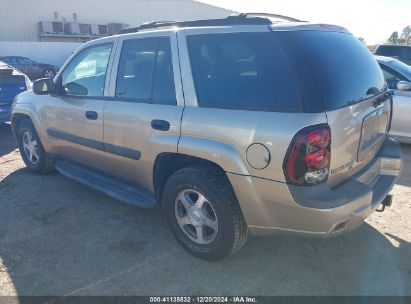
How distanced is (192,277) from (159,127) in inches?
48.5

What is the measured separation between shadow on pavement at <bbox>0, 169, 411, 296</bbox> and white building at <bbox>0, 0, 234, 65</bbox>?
23.6 metres

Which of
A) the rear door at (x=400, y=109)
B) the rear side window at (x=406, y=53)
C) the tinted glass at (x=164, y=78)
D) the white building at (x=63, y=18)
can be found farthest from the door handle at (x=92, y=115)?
the white building at (x=63, y=18)

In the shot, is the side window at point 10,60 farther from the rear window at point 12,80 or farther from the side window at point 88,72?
the side window at point 88,72

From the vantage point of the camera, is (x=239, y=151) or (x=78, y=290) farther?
(x=78, y=290)

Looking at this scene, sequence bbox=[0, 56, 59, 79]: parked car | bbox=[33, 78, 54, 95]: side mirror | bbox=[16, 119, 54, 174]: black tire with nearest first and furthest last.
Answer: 1. bbox=[33, 78, 54, 95]: side mirror
2. bbox=[16, 119, 54, 174]: black tire
3. bbox=[0, 56, 59, 79]: parked car

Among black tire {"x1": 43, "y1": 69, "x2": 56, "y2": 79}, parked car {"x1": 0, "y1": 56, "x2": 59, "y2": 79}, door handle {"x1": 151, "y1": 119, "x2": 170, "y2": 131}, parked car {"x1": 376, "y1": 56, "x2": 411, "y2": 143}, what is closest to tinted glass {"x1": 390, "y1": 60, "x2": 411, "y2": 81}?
parked car {"x1": 376, "y1": 56, "x2": 411, "y2": 143}

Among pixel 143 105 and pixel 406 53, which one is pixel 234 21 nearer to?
pixel 143 105

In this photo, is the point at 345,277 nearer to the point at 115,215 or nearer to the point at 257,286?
the point at 257,286

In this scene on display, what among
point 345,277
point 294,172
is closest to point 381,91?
point 294,172

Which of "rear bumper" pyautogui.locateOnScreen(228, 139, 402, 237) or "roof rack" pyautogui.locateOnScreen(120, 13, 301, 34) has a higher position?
"roof rack" pyautogui.locateOnScreen(120, 13, 301, 34)

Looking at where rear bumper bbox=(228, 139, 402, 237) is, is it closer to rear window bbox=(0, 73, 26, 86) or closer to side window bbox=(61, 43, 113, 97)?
side window bbox=(61, 43, 113, 97)

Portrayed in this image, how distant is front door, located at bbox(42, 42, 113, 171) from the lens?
12.0 feet

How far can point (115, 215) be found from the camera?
3.83m

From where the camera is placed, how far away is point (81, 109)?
3809 millimetres
